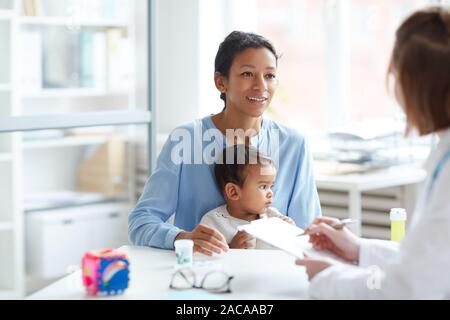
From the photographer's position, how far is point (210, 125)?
7.15ft

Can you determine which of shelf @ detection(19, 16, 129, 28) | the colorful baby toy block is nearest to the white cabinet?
shelf @ detection(19, 16, 129, 28)

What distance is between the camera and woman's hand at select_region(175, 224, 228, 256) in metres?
1.81

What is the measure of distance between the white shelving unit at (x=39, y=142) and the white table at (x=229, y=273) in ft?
6.61

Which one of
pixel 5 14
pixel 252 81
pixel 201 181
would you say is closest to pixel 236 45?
pixel 252 81

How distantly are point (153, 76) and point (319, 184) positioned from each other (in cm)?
92

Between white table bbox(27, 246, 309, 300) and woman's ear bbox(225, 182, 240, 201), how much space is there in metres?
0.22

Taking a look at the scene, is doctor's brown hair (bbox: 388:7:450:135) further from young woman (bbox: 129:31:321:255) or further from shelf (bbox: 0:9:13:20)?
shelf (bbox: 0:9:13:20)

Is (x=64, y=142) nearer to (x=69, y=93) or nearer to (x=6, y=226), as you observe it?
(x=69, y=93)

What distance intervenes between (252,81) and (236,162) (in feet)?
0.75

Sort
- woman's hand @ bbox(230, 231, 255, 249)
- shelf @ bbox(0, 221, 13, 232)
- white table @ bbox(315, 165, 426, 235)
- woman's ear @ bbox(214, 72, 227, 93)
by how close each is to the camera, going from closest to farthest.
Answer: woman's hand @ bbox(230, 231, 255, 249)
woman's ear @ bbox(214, 72, 227, 93)
white table @ bbox(315, 165, 426, 235)
shelf @ bbox(0, 221, 13, 232)

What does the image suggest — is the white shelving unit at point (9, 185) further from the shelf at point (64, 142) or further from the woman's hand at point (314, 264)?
the woman's hand at point (314, 264)

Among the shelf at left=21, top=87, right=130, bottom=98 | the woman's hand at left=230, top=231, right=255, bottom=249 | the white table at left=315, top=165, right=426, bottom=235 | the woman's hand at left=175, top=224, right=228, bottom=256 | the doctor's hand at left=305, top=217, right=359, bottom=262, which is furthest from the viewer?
the shelf at left=21, top=87, right=130, bottom=98

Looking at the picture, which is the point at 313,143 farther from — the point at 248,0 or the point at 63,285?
the point at 63,285
